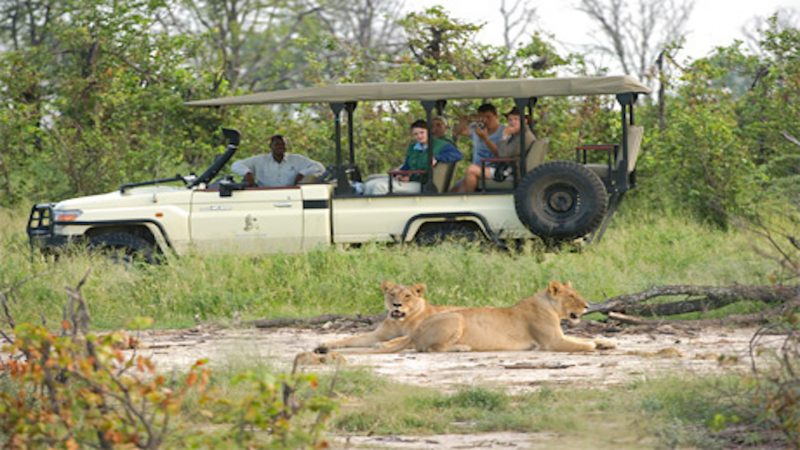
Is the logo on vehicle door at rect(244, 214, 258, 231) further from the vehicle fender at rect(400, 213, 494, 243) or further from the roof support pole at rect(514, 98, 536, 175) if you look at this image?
the roof support pole at rect(514, 98, 536, 175)

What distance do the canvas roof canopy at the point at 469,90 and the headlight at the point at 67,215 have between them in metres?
2.05

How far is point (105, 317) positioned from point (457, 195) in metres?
3.35

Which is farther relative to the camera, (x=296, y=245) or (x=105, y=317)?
(x=296, y=245)

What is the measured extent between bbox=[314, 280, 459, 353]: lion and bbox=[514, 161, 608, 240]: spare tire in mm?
3531

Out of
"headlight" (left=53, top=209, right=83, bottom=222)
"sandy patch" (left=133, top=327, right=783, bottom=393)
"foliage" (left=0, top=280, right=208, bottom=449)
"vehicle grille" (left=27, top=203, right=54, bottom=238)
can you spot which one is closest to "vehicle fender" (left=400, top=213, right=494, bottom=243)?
"sandy patch" (left=133, top=327, right=783, bottom=393)

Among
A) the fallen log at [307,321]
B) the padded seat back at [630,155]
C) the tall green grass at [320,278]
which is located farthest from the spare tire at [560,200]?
the fallen log at [307,321]

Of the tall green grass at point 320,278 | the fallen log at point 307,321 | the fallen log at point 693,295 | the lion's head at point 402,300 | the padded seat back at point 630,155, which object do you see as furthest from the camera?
the padded seat back at point 630,155

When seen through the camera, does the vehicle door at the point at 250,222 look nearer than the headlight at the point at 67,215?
Yes

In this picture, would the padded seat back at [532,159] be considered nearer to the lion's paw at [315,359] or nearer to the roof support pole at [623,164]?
the roof support pole at [623,164]

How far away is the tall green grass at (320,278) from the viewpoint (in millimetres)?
12375

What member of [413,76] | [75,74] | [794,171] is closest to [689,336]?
[794,171]

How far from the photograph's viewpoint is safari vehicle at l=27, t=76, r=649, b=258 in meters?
13.7

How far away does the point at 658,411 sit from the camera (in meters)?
7.37

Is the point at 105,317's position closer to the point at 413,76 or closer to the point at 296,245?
the point at 296,245
